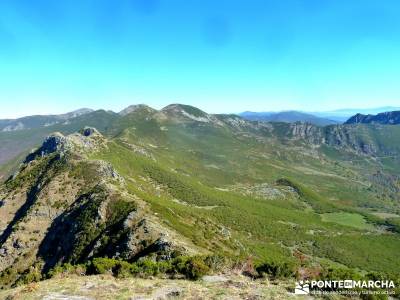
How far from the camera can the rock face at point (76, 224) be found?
103375 millimetres

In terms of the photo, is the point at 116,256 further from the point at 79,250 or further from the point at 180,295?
the point at 180,295

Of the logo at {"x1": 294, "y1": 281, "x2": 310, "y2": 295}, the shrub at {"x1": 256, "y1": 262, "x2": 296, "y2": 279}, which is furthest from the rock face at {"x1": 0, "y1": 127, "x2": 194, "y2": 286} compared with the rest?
the logo at {"x1": 294, "y1": 281, "x2": 310, "y2": 295}

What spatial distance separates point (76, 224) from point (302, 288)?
100592 mm

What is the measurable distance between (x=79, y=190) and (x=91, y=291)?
121643 millimetres

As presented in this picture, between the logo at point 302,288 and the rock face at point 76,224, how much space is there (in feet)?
157

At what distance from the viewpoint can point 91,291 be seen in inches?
1668

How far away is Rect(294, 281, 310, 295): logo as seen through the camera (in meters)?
41.3

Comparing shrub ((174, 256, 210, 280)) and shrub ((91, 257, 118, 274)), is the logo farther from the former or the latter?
shrub ((91, 257, 118, 274))

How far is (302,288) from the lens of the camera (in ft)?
139

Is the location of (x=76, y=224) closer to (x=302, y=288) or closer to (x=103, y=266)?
(x=103, y=266)

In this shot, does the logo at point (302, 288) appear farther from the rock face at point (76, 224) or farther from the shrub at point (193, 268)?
the rock face at point (76, 224)

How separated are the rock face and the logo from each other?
4776cm

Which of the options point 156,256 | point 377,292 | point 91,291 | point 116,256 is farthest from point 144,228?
point 377,292

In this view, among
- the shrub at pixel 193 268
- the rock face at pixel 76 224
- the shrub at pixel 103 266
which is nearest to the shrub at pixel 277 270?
the shrub at pixel 193 268
